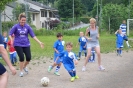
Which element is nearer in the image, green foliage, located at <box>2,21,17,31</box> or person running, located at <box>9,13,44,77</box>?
person running, located at <box>9,13,44,77</box>

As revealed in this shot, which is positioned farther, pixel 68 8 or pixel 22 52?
pixel 68 8

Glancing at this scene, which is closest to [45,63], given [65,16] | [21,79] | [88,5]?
[21,79]

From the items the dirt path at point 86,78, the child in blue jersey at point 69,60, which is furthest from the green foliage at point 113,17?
the child in blue jersey at point 69,60

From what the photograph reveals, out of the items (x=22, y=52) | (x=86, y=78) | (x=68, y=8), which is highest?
(x=68, y=8)

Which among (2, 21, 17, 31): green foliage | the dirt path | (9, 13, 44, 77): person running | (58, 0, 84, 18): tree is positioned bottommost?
the dirt path

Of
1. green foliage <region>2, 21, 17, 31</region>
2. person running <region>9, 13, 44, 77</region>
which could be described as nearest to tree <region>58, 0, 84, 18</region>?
green foliage <region>2, 21, 17, 31</region>

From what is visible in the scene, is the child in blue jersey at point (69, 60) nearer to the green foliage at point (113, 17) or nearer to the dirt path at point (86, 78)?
the dirt path at point (86, 78)

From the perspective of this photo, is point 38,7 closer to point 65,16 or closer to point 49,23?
point 49,23

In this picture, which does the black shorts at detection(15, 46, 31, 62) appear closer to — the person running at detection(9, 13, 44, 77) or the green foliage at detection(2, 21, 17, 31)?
the person running at detection(9, 13, 44, 77)

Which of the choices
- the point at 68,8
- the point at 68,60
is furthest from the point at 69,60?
the point at 68,8

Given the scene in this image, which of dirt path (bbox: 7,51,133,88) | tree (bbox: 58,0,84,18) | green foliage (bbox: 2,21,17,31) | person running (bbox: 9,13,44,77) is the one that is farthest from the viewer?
tree (bbox: 58,0,84,18)

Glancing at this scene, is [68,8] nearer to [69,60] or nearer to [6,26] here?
[6,26]

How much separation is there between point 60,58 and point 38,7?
193 ft

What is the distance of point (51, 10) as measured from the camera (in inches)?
2913
